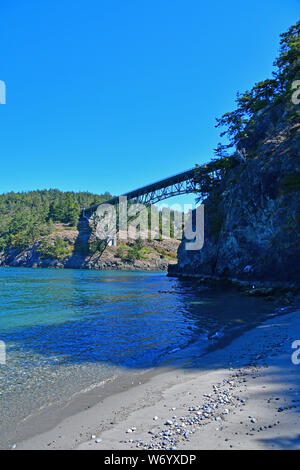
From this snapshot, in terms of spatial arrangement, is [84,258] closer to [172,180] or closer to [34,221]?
[34,221]

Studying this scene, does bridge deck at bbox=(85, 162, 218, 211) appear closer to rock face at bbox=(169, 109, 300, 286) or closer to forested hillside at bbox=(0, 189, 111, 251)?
rock face at bbox=(169, 109, 300, 286)

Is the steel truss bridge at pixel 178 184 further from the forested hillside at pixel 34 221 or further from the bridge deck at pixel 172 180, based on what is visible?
the forested hillside at pixel 34 221

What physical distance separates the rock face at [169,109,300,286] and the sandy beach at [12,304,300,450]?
15.8 meters

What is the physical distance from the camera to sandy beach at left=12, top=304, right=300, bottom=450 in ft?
11.1

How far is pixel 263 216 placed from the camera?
24500mm

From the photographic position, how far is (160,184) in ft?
213

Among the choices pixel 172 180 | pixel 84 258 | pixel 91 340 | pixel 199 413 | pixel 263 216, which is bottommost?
pixel 84 258

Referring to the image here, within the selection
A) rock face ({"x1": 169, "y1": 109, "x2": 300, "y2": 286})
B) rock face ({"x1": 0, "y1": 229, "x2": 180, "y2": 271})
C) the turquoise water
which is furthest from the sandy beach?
rock face ({"x1": 0, "y1": 229, "x2": 180, "y2": 271})

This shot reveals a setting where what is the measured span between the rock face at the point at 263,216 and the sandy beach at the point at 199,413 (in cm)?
1582

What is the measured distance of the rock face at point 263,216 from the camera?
20858mm

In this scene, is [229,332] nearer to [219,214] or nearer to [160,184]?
[219,214]

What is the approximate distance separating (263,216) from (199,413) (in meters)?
23.0

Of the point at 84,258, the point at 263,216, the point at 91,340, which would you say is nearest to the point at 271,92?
the point at 263,216
